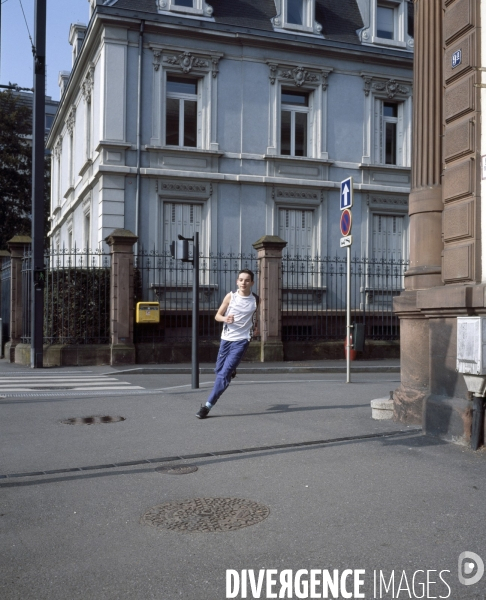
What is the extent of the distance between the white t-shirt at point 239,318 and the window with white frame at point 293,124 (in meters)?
14.9

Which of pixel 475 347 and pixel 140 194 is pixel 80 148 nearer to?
pixel 140 194

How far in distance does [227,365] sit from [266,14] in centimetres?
1768

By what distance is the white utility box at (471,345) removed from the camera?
6.25 metres

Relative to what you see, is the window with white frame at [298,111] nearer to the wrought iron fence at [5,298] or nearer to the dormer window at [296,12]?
the dormer window at [296,12]

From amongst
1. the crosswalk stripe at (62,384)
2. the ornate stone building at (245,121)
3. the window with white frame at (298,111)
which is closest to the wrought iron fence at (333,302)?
the ornate stone building at (245,121)

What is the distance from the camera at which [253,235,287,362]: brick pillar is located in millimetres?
17578

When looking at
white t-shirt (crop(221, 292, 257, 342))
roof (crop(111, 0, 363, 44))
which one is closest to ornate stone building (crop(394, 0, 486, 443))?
white t-shirt (crop(221, 292, 257, 342))

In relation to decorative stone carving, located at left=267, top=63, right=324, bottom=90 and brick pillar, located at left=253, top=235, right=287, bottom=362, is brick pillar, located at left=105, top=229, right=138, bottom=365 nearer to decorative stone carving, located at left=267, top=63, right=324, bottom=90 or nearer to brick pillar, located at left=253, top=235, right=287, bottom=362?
brick pillar, located at left=253, top=235, right=287, bottom=362

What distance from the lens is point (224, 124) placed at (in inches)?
866

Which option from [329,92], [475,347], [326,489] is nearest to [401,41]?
[329,92]

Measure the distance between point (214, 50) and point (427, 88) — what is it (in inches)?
600

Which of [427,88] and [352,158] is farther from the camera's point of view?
[352,158]

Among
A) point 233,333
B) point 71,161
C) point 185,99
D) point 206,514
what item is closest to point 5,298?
point 185,99

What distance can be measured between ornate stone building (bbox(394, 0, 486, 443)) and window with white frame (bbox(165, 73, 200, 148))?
47.5ft
